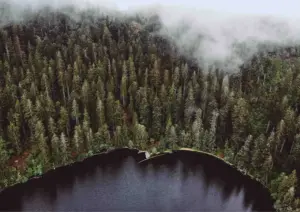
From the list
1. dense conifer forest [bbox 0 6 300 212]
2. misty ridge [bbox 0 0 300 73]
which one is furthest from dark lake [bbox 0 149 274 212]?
misty ridge [bbox 0 0 300 73]

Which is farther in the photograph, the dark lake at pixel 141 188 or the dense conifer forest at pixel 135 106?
the dense conifer forest at pixel 135 106

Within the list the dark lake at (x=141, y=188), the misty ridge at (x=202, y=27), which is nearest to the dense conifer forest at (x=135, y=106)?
the dark lake at (x=141, y=188)

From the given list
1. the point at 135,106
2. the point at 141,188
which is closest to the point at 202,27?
the point at 135,106

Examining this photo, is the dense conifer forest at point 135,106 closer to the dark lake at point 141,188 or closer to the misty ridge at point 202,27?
the dark lake at point 141,188

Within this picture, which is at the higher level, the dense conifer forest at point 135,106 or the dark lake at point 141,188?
the dense conifer forest at point 135,106

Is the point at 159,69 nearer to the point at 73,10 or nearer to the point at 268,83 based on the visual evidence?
the point at 268,83

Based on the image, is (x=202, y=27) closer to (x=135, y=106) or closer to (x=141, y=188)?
(x=135, y=106)
